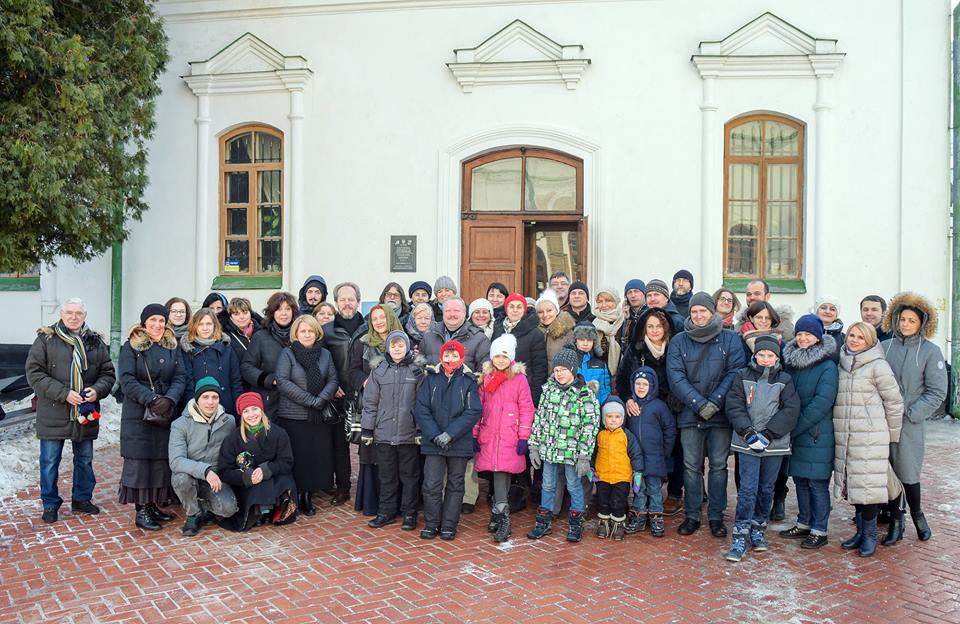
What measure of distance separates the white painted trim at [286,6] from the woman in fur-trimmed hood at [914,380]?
22.2 feet

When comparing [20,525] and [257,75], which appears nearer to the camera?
[20,525]

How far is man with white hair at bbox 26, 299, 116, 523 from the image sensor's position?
621 cm

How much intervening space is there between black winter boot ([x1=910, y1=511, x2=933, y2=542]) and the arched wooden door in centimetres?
596

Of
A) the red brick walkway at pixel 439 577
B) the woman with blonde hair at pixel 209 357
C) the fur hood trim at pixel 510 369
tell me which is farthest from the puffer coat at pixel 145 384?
Result: the fur hood trim at pixel 510 369

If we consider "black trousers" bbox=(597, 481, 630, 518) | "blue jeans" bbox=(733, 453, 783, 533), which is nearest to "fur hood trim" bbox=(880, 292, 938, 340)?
"blue jeans" bbox=(733, 453, 783, 533)

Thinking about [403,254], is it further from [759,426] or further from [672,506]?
[759,426]

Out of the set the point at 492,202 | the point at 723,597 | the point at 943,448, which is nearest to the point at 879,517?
the point at 723,597

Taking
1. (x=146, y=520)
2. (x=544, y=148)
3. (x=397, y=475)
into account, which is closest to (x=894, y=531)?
(x=397, y=475)

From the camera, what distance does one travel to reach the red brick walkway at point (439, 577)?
4.50 metres

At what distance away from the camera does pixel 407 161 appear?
11305 mm

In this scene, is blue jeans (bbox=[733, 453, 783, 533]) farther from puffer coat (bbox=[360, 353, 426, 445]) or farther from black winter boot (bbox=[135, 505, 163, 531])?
black winter boot (bbox=[135, 505, 163, 531])

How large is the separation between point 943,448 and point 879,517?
3.53 metres

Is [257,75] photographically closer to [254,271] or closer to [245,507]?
[254,271]

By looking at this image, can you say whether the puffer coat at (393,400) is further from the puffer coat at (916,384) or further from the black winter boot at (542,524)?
the puffer coat at (916,384)
